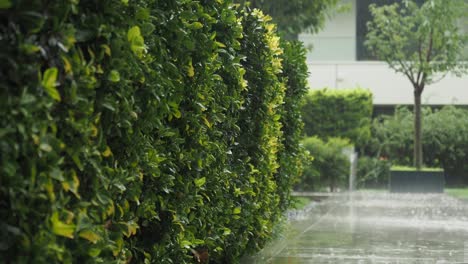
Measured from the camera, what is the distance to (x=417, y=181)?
23688mm

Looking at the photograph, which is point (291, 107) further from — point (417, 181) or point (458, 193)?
point (458, 193)

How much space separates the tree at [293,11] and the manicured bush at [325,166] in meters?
4.73

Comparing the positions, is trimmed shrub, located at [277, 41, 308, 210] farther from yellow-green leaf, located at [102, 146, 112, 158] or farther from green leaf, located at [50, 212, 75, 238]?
green leaf, located at [50, 212, 75, 238]

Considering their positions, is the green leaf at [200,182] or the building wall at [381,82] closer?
the green leaf at [200,182]

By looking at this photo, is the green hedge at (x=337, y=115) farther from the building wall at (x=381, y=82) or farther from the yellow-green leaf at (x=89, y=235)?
the yellow-green leaf at (x=89, y=235)

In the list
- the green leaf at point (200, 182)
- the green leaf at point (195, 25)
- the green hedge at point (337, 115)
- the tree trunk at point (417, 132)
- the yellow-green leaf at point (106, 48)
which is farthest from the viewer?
the green hedge at point (337, 115)

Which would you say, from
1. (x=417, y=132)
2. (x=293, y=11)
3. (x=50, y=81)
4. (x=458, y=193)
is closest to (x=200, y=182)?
(x=50, y=81)

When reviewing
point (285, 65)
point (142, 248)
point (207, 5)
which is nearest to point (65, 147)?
point (142, 248)

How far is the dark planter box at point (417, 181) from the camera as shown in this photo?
2356 cm

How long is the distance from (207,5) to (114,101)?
2.44 metres

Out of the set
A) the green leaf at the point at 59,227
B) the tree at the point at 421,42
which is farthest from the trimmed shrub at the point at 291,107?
the tree at the point at 421,42

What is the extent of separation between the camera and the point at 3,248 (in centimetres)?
293

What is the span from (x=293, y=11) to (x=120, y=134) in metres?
12.9

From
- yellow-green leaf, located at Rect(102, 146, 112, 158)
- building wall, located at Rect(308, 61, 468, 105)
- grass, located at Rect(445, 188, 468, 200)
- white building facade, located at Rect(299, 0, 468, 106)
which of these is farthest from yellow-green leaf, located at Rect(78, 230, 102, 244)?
building wall, located at Rect(308, 61, 468, 105)
